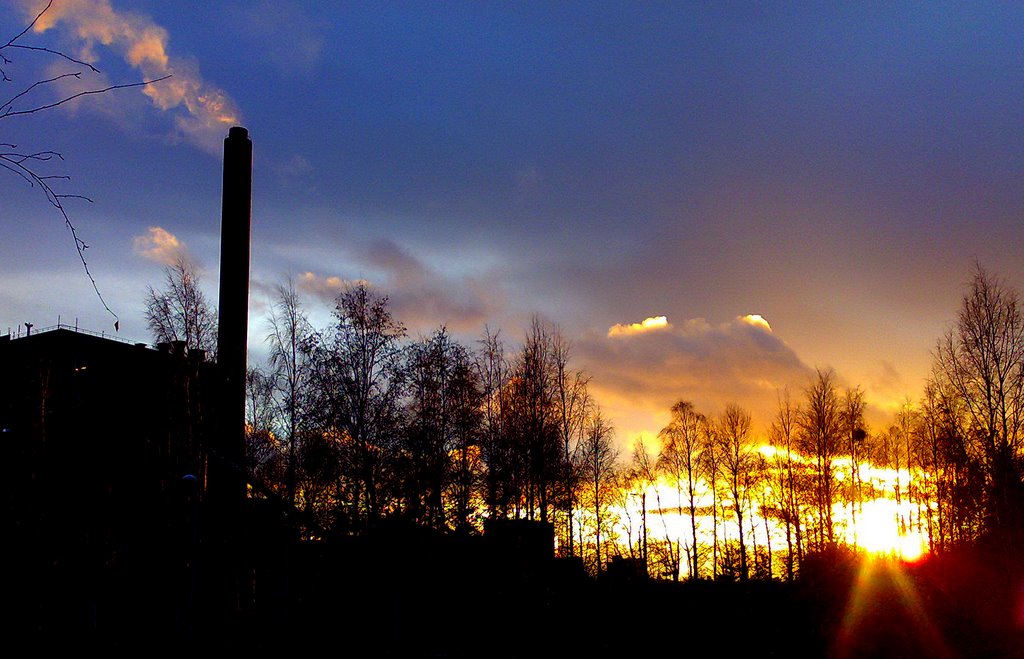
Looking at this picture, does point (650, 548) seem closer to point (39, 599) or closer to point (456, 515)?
point (456, 515)

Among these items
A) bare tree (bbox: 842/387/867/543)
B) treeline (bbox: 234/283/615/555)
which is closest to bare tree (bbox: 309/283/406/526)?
treeline (bbox: 234/283/615/555)

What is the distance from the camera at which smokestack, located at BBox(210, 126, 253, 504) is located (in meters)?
30.5

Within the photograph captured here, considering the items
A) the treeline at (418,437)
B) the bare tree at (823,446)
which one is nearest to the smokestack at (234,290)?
the treeline at (418,437)

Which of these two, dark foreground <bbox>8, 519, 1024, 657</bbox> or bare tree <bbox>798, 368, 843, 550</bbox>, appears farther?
bare tree <bbox>798, 368, 843, 550</bbox>

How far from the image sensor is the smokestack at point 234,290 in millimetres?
30547

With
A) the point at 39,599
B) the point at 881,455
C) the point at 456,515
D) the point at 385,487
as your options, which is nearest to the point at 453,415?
the point at 385,487

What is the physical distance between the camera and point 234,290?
3180cm

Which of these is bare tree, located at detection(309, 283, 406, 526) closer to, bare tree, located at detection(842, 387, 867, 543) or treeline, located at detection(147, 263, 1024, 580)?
treeline, located at detection(147, 263, 1024, 580)

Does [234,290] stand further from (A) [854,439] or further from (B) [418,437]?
(A) [854,439]

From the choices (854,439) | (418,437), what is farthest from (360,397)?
(854,439)

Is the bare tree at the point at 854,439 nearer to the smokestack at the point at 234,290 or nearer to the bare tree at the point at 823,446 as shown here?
the bare tree at the point at 823,446

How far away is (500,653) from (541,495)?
1853cm

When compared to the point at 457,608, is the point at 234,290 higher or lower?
higher

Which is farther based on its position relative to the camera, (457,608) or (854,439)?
(854,439)
